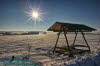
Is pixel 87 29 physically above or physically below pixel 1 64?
above

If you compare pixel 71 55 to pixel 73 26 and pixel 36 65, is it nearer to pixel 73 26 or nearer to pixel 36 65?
pixel 73 26

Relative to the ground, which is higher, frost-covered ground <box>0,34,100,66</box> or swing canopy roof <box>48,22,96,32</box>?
swing canopy roof <box>48,22,96,32</box>

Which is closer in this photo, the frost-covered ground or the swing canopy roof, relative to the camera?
the frost-covered ground

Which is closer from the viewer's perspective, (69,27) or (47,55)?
(69,27)

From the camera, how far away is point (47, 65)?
25.6 feet

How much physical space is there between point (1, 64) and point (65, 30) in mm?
6232

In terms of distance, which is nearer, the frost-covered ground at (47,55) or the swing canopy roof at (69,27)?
the frost-covered ground at (47,55)

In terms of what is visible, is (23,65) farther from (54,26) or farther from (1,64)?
(54,26)

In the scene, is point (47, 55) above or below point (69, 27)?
below

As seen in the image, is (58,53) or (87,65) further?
(58,53)

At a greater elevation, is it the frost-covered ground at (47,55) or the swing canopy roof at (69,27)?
the swing canopy roof at (69,27)

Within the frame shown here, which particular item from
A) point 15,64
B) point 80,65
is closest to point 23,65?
point 15,64

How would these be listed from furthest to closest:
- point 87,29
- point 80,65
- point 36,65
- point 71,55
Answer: point 87,29 < point 71,55 < point 36,65 < point 80,65

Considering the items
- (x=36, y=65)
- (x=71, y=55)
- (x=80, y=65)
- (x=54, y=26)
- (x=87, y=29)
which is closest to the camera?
(x=80, y=65)
